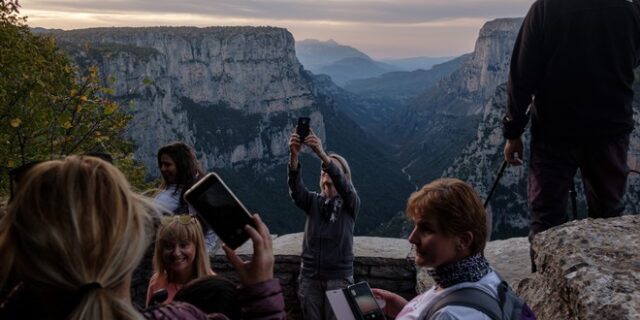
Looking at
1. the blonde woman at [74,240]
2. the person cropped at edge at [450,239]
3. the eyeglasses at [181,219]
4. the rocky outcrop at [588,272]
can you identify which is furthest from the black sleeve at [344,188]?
the blonde woman at [74,240]

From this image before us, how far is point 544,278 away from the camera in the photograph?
10.4ft

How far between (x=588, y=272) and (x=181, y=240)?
104 inches

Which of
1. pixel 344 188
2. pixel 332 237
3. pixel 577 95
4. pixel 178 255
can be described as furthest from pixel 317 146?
pixel 577 95

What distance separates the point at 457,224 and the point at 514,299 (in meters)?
0.37

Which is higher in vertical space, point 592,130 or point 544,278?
point 592,130

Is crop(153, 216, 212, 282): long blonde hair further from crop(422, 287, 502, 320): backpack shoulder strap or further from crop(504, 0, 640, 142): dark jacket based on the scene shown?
crop(504, 0, 640, 142): dark jacket

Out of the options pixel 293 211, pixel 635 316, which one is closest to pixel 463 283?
pixel 635 316

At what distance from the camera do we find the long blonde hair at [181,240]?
396 centimetres

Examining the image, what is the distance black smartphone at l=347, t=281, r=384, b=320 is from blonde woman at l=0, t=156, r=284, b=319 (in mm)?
1337

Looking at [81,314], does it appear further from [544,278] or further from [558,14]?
[558,14]

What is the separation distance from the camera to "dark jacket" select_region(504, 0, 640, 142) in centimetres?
375

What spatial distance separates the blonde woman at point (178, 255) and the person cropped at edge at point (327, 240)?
1.45m

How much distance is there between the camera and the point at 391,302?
2930mm

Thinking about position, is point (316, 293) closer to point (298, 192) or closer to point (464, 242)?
point (298, 192)
